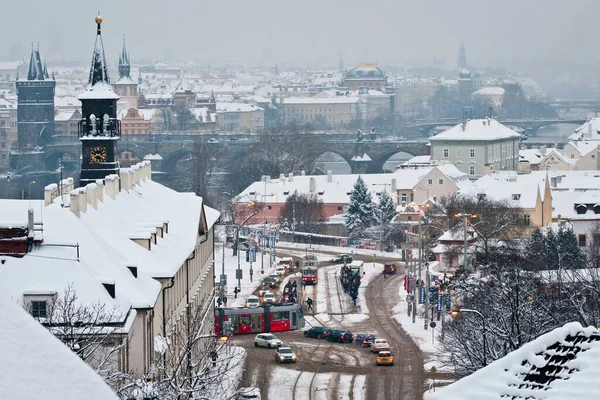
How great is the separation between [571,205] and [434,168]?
18.0m

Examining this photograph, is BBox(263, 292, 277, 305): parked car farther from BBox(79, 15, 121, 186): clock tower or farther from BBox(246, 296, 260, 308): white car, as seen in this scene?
BBox(79, 15, 121, 186): clock tower

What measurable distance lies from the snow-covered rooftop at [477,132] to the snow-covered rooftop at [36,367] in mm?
108650

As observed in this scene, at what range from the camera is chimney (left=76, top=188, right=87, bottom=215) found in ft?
95.5

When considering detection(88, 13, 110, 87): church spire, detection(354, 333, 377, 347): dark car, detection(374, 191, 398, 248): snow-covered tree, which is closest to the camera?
detection(354, 333, 377, 347): dark car

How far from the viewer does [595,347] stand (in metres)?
10.3

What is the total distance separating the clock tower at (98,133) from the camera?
155 feet

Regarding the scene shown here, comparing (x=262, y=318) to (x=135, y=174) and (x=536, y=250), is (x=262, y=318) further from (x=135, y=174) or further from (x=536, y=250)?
(x=536, y=250)

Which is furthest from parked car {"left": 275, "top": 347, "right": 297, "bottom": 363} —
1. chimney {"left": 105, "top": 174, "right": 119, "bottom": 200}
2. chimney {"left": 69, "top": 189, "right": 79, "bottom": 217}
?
chimney {"left": 69, "top": 189, "right": 79, "bottom": 217}

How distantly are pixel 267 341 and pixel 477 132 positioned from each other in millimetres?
79158

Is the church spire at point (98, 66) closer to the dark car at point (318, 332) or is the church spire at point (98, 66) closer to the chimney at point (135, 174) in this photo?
the chimney at point (135, 174)

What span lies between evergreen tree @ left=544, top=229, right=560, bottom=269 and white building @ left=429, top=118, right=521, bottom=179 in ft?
183

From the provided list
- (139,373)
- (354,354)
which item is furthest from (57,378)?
(354,354)

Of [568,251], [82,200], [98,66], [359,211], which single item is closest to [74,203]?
[82,200]

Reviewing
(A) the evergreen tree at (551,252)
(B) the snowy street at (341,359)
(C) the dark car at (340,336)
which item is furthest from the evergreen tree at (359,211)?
(C) the dark car at (340,336)
